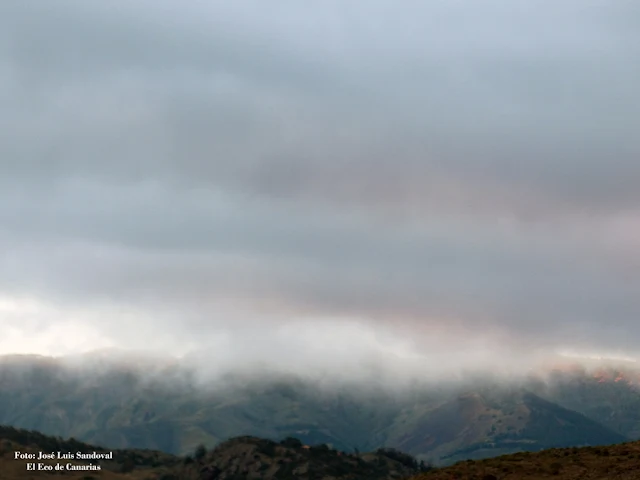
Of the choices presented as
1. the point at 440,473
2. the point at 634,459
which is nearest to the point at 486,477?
Result: the point at 440,473

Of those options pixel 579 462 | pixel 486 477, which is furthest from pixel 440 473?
pixel 579 462

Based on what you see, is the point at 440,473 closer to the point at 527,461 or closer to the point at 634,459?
the point at 527,461

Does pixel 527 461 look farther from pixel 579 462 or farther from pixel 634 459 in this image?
pixel 634 459

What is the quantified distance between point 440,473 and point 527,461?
15.2m

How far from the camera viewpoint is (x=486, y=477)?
131250 millimetres

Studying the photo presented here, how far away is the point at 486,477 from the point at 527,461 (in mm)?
12093

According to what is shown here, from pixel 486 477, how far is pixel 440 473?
9.81 m

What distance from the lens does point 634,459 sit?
13025cm

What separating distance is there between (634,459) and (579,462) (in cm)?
857

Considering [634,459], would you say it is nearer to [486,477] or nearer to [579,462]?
[579,462]

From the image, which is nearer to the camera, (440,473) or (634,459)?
(634,459)

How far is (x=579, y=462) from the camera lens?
5271 inches

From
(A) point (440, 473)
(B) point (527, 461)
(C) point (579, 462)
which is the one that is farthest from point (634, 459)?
(A) point (440, 473)

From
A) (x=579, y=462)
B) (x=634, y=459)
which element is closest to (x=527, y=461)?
(x=579, y=462)
